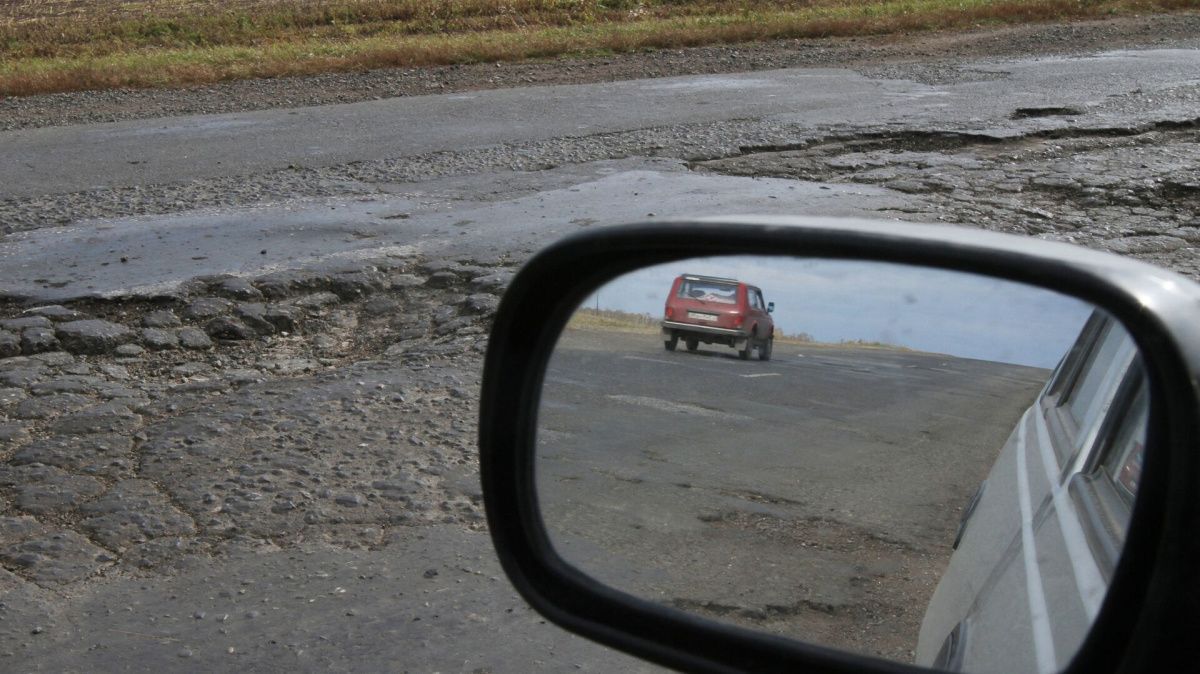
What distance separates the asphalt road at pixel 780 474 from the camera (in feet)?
4.09

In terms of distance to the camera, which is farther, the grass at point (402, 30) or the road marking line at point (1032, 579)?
the grass at point (402, 30)

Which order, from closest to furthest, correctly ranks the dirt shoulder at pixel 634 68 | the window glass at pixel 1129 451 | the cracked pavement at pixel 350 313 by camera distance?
the window glass at pixel 1129 451 → the cracked pavement at pixel 350 313 → the dirt shoulder at pixel 634 68

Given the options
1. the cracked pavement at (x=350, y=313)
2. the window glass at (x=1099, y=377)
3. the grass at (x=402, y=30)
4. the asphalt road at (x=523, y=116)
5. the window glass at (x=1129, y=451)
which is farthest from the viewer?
the grass at (x=402, y=30)

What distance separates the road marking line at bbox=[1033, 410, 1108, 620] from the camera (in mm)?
1014

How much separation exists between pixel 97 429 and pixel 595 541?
8.78 ft

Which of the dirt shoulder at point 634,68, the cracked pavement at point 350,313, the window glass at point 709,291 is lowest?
the cracked pavement at point 350,313

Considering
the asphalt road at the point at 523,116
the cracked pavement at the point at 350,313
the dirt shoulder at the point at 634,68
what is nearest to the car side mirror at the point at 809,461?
the cracked pavement at the point at 350,313

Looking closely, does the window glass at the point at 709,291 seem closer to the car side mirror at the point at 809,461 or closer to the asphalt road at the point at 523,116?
the car side mirror at the point at 809,461

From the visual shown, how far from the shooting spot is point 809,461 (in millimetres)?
1325

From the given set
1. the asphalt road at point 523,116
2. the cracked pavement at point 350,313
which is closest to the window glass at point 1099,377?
the cracked pavement at point 350,313

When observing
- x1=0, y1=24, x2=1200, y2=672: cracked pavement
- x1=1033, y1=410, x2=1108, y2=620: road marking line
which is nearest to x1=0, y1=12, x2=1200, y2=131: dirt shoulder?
x1=0, y1=24, x2=1200, y2=672: cracked pavement

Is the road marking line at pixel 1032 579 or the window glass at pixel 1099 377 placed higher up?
the window glass at pixel 1099 377

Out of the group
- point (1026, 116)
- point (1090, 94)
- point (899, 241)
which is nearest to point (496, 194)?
point (1026, 116)

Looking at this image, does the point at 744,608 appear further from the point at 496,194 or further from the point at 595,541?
the point at 496,194
